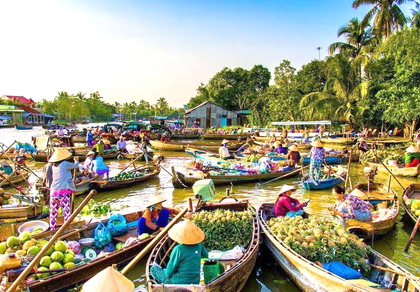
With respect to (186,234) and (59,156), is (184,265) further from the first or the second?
(59,156)

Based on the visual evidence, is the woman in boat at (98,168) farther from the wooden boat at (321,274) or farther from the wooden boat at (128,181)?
the wooden boat at (321,274)

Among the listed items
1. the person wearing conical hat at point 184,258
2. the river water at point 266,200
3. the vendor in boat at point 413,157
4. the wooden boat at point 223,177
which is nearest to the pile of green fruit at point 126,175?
the river water at point 266,200

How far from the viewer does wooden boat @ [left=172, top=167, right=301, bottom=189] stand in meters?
12.1

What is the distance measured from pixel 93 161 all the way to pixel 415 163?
12904mm

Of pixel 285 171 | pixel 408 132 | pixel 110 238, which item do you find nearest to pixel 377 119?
pixel 408 132

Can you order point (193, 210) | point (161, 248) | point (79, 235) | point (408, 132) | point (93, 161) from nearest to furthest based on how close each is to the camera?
point (161, 248), point (79, 235), point (193, 210), point (93, 161), point (408, 132)

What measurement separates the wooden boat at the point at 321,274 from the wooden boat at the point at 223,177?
632cm

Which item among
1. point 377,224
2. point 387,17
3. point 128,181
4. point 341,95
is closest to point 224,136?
point 341,95

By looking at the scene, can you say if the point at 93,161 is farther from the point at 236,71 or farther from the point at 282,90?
the point at 236,71

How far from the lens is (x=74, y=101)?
78.2m

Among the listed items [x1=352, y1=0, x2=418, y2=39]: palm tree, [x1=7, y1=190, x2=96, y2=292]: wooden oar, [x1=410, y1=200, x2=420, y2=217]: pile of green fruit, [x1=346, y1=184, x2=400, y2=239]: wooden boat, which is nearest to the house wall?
[x1=352, y1=0, x2=418, y2=39]: palm tree

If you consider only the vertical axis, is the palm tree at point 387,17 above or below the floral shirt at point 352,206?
above

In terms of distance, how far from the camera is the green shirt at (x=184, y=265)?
4.22 metres

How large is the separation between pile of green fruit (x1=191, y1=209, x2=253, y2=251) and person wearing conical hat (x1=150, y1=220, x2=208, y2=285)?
1765 millimetres
